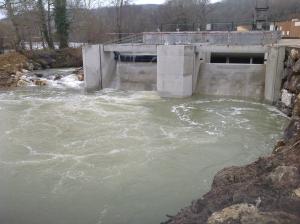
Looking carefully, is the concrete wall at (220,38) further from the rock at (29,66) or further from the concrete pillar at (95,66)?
the rock at (29,66)

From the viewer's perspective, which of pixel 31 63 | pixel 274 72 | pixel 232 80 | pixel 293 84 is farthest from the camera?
pixel 31 63

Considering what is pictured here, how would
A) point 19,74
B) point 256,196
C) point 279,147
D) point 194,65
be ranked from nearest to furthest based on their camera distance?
point 256,196, point 279,147, point 194,65, point 19,74

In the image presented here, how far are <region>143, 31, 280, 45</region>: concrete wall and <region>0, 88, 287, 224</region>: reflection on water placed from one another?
3.54 m

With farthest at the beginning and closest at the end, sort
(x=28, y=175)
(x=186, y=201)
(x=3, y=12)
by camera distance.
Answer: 1. (x=3, y=12)
2. (x=28, y=175)
3. (x=186, y=201)

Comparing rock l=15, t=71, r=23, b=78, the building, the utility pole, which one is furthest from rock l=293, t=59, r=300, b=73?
rock l=15, t=71, r=23, b=78

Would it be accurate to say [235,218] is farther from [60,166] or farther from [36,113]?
[36,113]

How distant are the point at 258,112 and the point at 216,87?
3762mm

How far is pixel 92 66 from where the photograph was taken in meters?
19.5

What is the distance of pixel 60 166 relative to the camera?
9148 mm

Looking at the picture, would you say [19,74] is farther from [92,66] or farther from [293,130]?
[293,130]

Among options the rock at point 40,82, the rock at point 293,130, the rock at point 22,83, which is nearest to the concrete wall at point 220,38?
the rock at point 40,82

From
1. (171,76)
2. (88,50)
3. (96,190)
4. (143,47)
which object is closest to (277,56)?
(171,76)

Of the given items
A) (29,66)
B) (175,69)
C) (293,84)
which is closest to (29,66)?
(29,66)

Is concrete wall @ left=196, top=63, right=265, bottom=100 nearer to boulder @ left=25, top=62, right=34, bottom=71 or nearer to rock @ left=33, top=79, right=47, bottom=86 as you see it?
rock @ left=33, top=79, right=47, bottom=86
